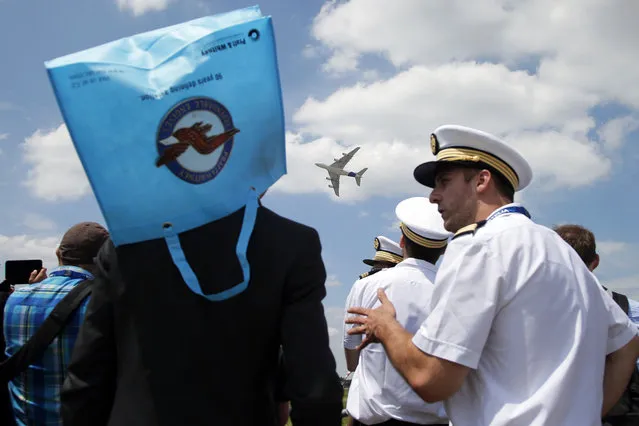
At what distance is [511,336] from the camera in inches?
96.5

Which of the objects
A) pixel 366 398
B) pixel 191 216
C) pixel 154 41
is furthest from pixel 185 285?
pixel 366 398

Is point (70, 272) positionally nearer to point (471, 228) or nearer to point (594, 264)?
point (471, 228)

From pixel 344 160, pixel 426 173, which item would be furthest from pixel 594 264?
pixel 344 160

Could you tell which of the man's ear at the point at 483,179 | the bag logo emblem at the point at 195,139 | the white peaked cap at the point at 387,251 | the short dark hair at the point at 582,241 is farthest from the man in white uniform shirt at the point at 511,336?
the white peaked cap at the point at 387,251

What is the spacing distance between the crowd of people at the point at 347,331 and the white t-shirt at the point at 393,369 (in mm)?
1456

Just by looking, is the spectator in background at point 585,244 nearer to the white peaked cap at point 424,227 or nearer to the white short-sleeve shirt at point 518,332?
the white peaked cap at point 424,227

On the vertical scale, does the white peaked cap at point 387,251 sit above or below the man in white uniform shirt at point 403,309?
above

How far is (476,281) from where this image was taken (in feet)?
8.04

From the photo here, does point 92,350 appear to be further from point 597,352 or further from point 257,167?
point 597,352

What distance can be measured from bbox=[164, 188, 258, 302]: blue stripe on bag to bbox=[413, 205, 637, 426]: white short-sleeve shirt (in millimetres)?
943

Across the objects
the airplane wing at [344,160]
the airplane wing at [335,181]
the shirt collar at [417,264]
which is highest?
the airplane wing at [344,160]

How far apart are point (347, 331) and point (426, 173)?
3.85 ft

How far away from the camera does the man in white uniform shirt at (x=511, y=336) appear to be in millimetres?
2404

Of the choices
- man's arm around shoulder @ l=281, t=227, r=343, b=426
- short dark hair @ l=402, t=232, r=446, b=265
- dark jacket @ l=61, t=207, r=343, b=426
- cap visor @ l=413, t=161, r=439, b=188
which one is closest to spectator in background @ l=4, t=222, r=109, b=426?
dark jacket @ l=61, t=207, r=343, b=426
